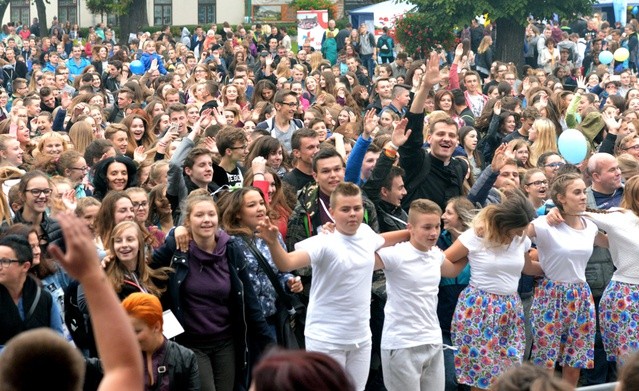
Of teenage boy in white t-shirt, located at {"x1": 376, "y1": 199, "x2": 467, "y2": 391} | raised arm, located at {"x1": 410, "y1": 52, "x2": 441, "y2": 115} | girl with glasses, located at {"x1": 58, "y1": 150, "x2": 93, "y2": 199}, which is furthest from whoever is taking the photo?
girl with glasses, located at {"x1": 58, "y1": 150, "x2": 93, "y2": 199}

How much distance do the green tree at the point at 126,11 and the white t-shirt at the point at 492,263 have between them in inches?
1374

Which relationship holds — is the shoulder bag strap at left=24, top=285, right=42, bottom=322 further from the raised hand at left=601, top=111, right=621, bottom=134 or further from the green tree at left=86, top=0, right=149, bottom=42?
the green tree at left=86, top=0, right=149, bottom=42

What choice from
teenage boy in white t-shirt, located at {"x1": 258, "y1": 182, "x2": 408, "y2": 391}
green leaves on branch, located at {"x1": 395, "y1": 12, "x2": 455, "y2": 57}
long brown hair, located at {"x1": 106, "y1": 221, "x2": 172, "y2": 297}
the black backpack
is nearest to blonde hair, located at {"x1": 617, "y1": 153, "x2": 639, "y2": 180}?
teenage boy in white t-shirt, located at {"x1": 258, "y1": 182, "x2": 408, "y2": 391}

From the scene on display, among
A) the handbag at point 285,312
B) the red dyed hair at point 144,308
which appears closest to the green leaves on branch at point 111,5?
the handbag at point 285,312

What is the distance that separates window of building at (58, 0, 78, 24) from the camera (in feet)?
172

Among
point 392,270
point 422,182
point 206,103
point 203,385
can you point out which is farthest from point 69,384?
point 206,103

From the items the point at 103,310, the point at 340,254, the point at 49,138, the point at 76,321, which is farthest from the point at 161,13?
the point at 103,310

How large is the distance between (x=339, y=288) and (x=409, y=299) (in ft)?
1.63

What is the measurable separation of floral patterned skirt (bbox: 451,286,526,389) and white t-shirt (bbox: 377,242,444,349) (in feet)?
1.61

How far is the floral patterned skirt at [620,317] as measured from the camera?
8.31 m

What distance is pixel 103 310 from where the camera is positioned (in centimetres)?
313

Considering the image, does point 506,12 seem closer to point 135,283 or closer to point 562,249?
point 562,249

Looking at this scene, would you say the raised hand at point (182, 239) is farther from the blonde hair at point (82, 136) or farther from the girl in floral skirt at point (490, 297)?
the blonde hair at point (82, 136)

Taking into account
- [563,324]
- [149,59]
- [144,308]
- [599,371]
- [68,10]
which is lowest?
[599,371]
